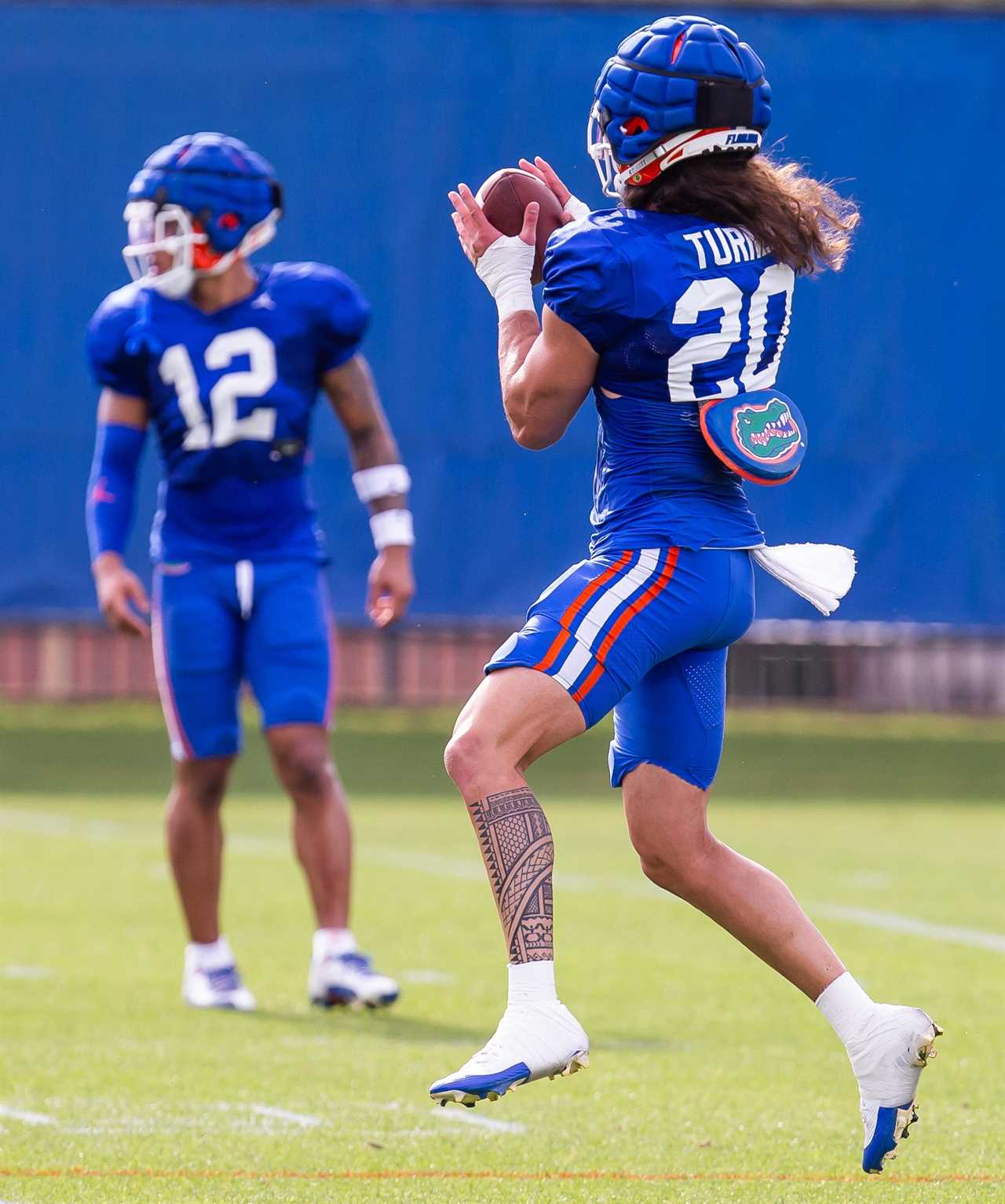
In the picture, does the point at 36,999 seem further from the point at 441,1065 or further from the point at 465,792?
the point at 465,792

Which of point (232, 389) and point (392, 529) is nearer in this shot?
point (232, 389)

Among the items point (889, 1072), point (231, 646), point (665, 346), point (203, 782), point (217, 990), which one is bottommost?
point (217, 990)

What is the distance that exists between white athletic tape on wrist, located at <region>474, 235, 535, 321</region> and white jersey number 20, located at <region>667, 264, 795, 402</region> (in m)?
0.34

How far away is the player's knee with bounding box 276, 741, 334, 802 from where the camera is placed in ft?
20.6

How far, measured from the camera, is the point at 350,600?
44.1ft

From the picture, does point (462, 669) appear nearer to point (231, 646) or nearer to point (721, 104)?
point (231, 646)

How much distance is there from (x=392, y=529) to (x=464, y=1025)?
144 centimetres

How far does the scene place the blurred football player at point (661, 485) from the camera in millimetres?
3725

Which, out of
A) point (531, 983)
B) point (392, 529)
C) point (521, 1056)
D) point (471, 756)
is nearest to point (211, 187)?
point (392, 529)

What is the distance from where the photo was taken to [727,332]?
395 cm

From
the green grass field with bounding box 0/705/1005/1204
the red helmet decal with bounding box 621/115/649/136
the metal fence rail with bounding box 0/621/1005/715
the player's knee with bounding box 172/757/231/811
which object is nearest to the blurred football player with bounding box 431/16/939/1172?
the red helmet decal with bounding box 621/115/649/136

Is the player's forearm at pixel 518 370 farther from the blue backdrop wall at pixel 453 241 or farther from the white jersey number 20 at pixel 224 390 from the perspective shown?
the blue backdrop wall at pixel 453 241

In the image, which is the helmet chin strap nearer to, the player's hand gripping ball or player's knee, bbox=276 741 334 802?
the player's hand gripping ball

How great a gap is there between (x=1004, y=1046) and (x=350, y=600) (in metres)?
8.26
